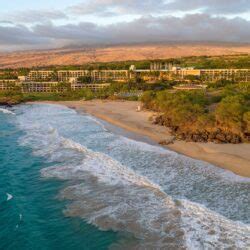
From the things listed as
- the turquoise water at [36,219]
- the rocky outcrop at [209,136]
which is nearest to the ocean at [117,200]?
the turquoise water at [36,219]

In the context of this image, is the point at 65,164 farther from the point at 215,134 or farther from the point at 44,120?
the point at 44,120

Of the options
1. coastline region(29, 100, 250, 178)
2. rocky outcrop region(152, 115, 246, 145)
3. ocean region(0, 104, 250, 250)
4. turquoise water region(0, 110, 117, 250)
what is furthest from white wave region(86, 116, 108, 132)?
turquoise water region(0, 110, 117, 250)

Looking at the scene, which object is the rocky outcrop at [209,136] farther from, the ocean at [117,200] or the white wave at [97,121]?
the white wave at [97,121]

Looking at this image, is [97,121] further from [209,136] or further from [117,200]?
[117,200]

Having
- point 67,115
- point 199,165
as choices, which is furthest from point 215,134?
point 67,115

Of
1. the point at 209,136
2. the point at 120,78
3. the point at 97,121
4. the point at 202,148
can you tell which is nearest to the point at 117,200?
the point at 202,148

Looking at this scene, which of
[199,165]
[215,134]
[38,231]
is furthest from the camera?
[215,134]

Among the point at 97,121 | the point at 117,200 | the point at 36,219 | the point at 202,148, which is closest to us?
the point at 36,219

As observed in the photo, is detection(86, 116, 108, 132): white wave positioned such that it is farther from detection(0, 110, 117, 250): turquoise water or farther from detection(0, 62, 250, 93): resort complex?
detection(0, 62, 250, 93): resort complex
